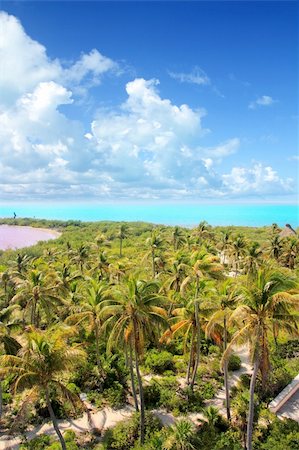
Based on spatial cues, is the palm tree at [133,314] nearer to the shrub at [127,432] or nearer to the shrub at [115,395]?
the shrub at [127,432]

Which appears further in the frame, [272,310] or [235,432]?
[235,432]

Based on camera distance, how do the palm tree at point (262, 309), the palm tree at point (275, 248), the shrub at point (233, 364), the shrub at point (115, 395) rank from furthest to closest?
1. the palm tree at point (275, 248)
2. the shrub at point (233, 364)
3. the shrub at point (115, 395)
4. the palm tree at point (262, 309)

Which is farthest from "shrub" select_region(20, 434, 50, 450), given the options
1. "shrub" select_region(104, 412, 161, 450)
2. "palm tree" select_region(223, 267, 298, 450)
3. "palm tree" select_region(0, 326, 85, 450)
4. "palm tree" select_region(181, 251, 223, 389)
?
"palm tree" select_region(223, 267, 298, 450)

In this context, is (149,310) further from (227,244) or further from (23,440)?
(227,244)

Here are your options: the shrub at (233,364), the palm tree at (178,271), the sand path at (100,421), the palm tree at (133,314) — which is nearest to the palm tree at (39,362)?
the palm tree at (133,314)

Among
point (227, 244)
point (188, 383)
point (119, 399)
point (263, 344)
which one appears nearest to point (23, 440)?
point (119, 399)

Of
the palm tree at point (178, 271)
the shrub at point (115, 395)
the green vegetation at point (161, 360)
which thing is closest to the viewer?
the green vegetation at point (161, 360)

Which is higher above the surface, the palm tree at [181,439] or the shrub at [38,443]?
the palm tree at [181,439]
